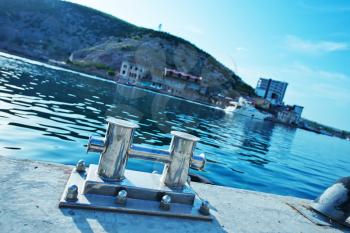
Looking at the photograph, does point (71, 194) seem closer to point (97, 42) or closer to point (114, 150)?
point (114, 150)

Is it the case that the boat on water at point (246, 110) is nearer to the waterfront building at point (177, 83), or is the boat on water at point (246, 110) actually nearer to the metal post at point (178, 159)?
the waterfront building at point (177, 83)

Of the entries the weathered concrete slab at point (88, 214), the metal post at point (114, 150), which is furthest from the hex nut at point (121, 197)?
the metal post at point (114, 150)

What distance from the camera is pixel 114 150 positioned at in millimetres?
2398

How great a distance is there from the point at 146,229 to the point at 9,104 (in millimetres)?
11006

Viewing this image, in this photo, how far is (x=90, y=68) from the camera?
74.4 metres

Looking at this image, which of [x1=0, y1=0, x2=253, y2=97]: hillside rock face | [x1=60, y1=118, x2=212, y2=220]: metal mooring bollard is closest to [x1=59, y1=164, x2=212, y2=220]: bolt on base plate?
[x1=60, y1=118, x2=212, y2=220]: metal mooring bollard

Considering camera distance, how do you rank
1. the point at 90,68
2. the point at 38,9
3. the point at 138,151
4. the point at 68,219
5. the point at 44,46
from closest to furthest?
the point at 68,219 < the point at 138,151 < the point at 90,68 < the point at 44,46 < the point at 38,9

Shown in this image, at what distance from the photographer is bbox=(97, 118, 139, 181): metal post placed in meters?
2.39

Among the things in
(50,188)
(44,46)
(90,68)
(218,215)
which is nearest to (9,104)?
(50,188)

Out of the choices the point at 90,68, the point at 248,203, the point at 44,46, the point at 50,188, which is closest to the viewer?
the point at 50,188

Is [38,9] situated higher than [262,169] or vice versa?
[38,9]

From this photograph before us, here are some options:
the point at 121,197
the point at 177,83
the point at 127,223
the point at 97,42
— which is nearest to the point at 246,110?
the point at 177,83

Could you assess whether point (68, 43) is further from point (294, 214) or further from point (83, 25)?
point (294, 214)

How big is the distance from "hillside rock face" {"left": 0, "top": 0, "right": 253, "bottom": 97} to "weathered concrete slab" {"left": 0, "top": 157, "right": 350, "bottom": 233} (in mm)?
85250
